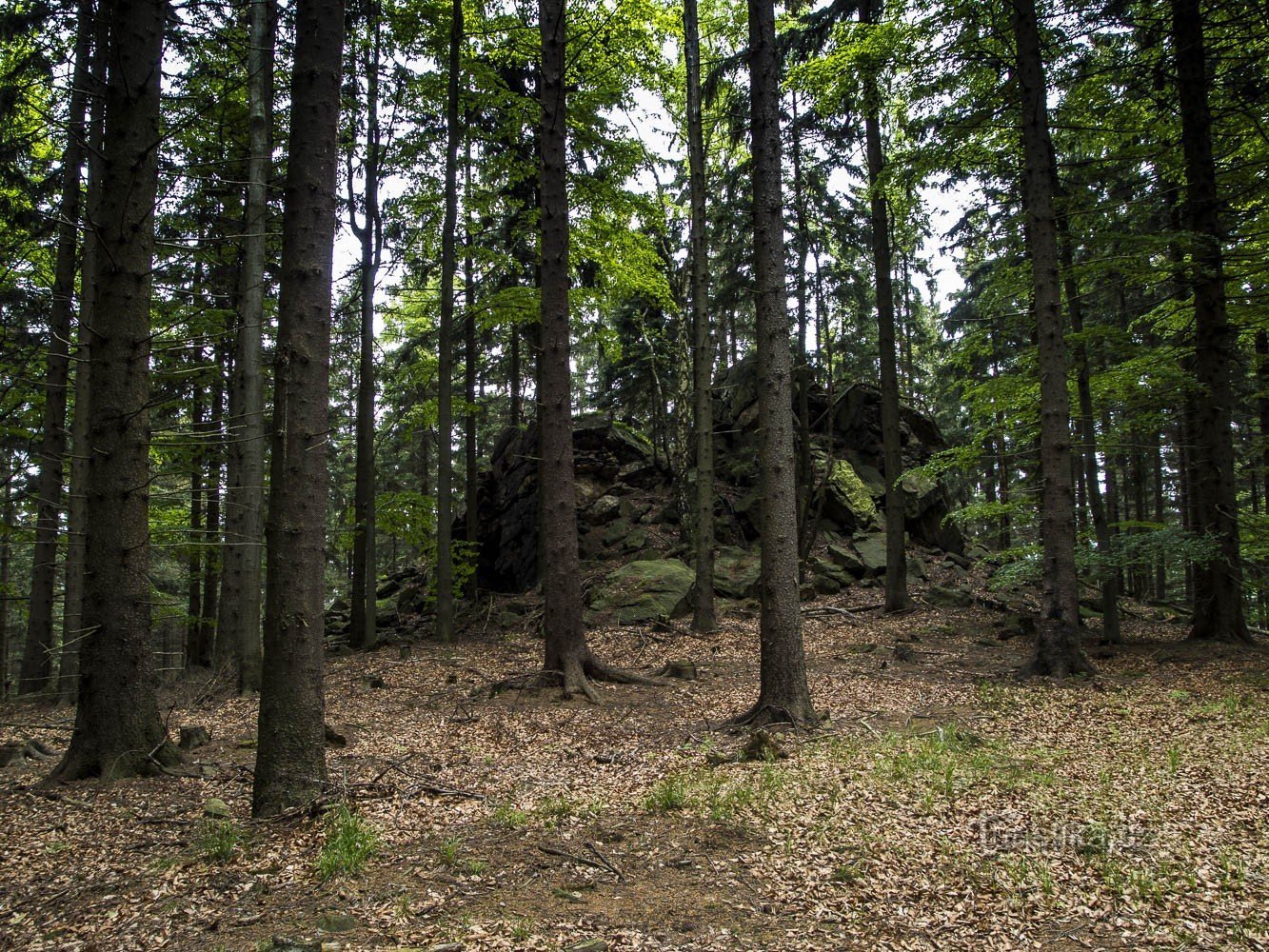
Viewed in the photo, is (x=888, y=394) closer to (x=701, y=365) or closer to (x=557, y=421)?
(x=701, y=365)

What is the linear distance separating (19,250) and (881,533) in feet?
69.9

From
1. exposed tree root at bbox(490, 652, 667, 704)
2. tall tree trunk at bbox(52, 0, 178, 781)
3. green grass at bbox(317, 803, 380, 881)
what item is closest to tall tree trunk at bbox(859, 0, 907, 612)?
exposed tree root at bbox(490, 652, 667, 704)

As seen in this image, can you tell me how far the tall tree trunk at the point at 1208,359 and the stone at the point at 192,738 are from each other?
13.8 meters

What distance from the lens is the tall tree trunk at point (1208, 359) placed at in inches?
429

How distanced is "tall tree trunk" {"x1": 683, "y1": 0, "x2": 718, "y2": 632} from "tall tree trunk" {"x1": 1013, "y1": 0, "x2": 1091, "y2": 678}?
6.24 m

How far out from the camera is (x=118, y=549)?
20.3 feet

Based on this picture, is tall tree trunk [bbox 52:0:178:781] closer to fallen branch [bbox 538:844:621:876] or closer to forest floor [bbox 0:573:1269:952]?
forest floor [bbox 0:573:1269:952]

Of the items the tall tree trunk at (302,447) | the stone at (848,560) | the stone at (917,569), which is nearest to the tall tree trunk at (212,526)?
the tall tree trunk at (302,447)

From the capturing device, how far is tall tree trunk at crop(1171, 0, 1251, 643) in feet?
35.8

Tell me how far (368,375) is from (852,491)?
14.4 m

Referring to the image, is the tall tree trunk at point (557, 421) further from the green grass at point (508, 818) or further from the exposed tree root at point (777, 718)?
the green grass at point (508, 818)

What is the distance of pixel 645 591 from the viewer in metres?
17.8

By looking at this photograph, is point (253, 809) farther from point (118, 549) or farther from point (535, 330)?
point (535, 330)

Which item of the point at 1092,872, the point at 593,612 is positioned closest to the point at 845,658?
the point at 593,612
